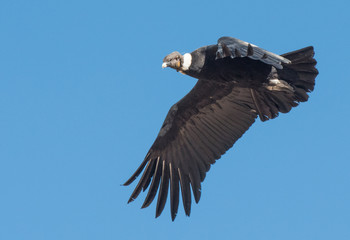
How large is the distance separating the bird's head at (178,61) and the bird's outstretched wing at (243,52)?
0.93 meters

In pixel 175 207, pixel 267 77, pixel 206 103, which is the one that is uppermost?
pixel 206 103

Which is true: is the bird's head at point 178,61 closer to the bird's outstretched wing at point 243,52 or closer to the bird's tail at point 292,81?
the bird's outstretched wing at point 243,52

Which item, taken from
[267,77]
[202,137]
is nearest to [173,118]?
[202,137]

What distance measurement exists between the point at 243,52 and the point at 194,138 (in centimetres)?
281

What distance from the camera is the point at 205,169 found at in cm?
946

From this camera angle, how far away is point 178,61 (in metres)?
8.46

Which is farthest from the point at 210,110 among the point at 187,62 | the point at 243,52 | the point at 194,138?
the point at 243,52

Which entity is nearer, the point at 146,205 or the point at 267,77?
the point at 267,77

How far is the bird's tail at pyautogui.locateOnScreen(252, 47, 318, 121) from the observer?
8367 mm

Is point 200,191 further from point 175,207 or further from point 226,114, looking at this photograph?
point 226,114

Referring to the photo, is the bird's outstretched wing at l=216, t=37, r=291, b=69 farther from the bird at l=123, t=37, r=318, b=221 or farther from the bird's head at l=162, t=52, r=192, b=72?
the bird's head at l=162, t=52, r=192, b=72

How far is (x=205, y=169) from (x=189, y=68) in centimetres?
168

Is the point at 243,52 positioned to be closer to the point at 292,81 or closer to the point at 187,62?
the point at 187,62

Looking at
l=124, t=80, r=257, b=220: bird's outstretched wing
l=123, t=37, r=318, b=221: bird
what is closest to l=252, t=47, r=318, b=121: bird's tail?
l=123, t=37, r=318, b=221: bird
